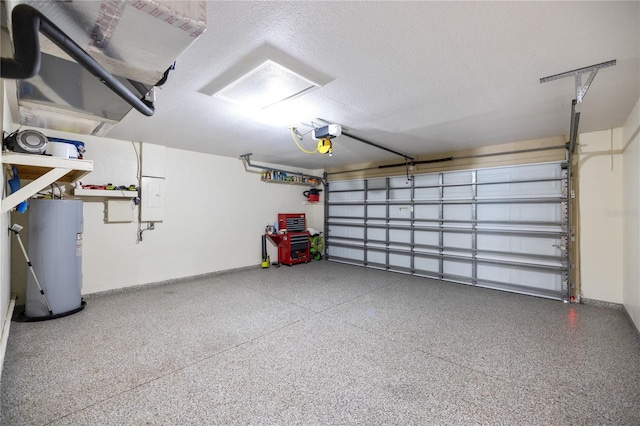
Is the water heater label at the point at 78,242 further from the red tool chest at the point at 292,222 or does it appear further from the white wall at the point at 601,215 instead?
the white wall at the point at 601,215

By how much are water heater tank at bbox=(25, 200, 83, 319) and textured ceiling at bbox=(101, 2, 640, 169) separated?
1272 mm

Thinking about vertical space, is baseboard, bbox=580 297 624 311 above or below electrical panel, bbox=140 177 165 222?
below

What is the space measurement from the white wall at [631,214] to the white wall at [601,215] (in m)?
0.12

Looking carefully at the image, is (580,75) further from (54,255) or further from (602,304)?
(54,255)

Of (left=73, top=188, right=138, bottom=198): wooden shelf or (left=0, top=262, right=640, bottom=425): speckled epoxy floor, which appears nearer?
(left=0, top=262, right=640, bottom=425): speckled epoxy floor

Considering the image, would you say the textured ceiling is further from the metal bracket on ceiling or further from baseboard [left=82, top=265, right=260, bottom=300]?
baseboard [left=82, top=265, right=260, bottom=300]

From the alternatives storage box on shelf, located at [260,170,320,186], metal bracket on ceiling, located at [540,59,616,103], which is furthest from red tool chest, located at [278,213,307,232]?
metal bracket on ceiling, located at [540,59,616,103]

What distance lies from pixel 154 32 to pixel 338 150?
13.3 ft

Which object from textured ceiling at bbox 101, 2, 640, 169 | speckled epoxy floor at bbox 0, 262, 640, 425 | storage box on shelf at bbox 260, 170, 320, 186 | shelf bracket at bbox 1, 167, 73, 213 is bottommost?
speckled epoxy floor at bbox 0, 262, 640, 425

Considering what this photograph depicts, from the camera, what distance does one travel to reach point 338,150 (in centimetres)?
494

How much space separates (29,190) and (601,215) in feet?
20.4

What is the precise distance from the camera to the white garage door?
4.03m

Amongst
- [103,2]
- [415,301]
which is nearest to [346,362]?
[415,301]

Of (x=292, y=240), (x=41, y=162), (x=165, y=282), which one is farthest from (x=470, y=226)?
(x=41, y=162)
